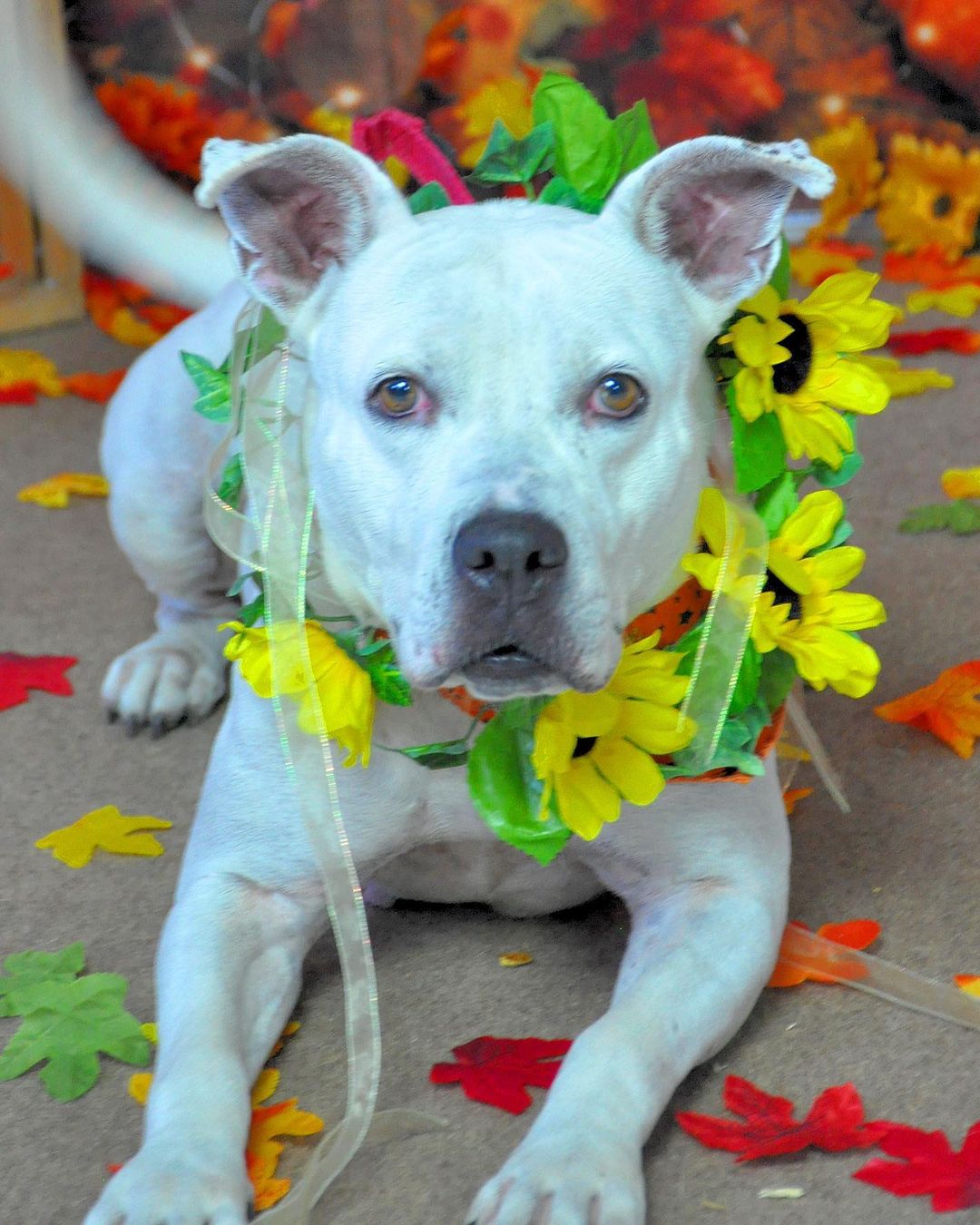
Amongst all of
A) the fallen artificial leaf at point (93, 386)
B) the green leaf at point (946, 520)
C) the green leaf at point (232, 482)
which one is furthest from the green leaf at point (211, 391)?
the fallen artificial leaf at point (93, 386)

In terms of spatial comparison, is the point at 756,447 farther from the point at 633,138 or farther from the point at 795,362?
the point at 633,138

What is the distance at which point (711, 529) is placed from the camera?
164 cm

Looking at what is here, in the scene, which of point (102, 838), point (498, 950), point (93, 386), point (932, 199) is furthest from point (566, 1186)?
point (932, 199)

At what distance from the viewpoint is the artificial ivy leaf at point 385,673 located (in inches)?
64.4

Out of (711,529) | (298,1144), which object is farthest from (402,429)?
(298,1144)

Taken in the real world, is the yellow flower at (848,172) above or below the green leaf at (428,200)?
below

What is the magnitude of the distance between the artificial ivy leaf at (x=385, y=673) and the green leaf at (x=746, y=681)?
0.35 metres

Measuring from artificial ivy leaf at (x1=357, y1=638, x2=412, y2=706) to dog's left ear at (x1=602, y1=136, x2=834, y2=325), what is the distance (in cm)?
50

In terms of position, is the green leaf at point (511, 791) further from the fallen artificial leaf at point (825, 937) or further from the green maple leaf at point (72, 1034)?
the green maple leaf at point (72, 1034)

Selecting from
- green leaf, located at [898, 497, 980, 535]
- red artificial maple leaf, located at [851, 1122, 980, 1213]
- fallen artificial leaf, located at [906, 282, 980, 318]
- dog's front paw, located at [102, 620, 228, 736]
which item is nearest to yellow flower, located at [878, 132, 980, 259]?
fallen artificial leaf, located at [906, 282, 980, 318]

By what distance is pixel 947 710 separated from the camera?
2.30 metres

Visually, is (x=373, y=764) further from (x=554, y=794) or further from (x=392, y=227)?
(x=392, y=227)

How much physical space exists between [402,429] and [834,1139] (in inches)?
32.2

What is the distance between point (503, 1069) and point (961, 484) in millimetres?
1912
